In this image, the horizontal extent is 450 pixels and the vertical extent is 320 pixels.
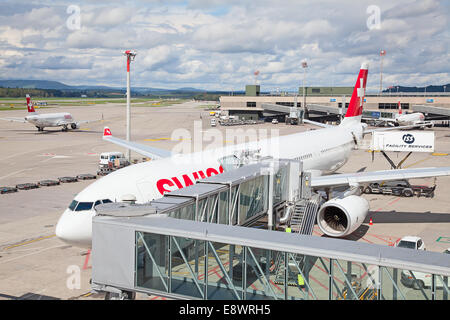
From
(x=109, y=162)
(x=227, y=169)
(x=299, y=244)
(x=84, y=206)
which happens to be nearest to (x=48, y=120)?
(x=109, y=162)

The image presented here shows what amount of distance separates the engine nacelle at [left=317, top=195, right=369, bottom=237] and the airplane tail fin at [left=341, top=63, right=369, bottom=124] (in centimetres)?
1917

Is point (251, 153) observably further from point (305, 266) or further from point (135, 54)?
point (135, 54)

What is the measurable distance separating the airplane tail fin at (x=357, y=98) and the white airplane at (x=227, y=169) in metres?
1.83

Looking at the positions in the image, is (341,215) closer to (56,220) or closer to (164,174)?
(164,174)

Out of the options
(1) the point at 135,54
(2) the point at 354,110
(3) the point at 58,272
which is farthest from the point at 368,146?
(3) the point at 58,272

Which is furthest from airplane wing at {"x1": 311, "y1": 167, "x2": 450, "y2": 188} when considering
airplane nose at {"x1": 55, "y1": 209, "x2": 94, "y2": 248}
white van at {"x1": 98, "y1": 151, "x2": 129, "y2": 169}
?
white van at {"x1": 98, "y1": 151, "x2": 129, "y2": 169}

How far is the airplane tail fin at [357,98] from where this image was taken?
4312 cm

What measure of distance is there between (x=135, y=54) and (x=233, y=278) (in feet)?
130

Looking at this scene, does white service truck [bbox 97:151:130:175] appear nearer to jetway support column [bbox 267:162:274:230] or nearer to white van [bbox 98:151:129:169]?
white van [bbox 98:151:129:169]

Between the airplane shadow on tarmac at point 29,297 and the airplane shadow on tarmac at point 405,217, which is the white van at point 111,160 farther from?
the airplane shadow on tarmac at point 29,297

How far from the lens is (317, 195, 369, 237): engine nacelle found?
2397 cm

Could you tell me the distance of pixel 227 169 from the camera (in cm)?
2497

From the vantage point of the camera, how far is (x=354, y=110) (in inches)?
1709

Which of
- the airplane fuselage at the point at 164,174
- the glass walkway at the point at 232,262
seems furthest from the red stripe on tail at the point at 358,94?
the glass walkway at the point at 232,262
